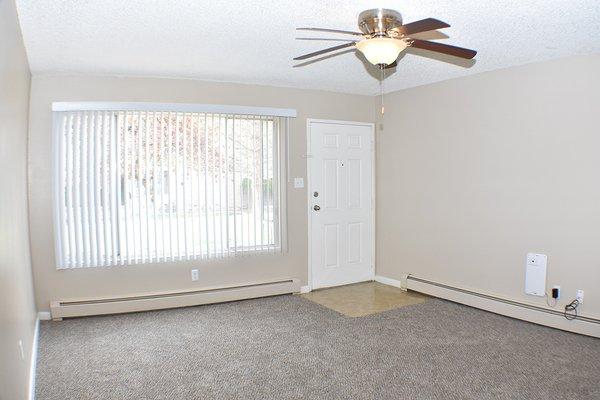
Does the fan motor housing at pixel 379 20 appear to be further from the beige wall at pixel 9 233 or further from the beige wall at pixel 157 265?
the beige wall at pixel 157 265

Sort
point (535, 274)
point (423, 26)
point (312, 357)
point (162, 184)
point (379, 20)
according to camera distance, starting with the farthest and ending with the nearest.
→ point (162, 184), point (535, 274), point (312, 357), point (379, 20), point (423, 26)

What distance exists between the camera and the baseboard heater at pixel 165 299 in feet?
12.6

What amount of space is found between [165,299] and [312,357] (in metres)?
1.83

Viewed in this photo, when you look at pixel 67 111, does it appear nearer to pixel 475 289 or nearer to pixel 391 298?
pixel 391 298

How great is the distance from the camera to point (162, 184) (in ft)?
13.3

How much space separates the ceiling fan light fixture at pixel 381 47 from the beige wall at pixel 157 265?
2.29 metres

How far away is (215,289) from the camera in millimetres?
4309

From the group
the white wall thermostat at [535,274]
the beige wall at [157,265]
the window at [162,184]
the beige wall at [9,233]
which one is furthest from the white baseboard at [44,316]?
the white wall thermostat at [535,274]

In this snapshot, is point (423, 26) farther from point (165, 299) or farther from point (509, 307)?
point (165, 299)

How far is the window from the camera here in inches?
151

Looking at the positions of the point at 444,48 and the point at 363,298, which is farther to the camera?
the point at 363,298

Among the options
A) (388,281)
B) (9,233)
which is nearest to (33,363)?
(9,233)

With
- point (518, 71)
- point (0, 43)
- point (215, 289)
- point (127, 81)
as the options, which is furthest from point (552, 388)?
point (127, 81)

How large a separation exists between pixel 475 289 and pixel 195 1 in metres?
3.64
